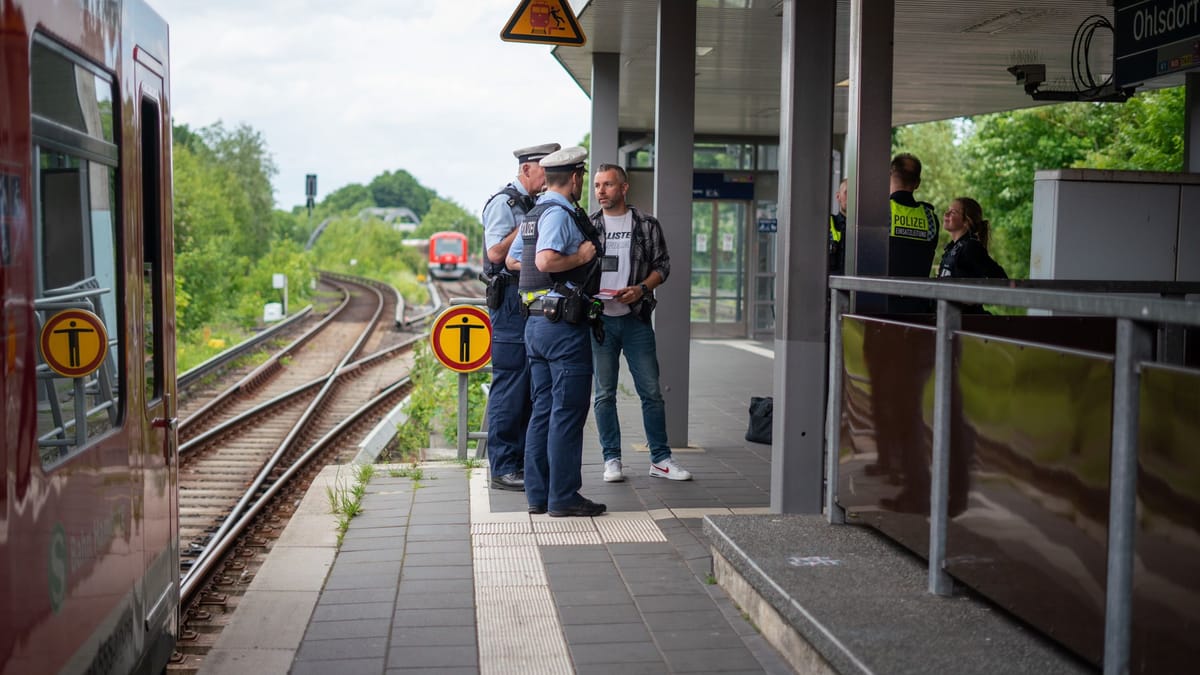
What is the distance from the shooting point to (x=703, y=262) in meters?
22.4

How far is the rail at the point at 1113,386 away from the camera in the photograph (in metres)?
3.16

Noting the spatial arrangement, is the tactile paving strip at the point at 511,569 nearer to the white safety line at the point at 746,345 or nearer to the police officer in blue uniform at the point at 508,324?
the police officer in blue uniform at the point at 508,324

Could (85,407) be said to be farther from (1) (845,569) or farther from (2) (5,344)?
(1) (845,569)

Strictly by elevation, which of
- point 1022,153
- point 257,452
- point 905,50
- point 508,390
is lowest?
point 257,452

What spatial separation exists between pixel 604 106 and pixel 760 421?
4.38 meters

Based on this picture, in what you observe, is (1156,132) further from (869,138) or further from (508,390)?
(869,138)

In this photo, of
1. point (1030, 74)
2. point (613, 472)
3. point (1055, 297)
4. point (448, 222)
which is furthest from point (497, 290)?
point (448, 222)

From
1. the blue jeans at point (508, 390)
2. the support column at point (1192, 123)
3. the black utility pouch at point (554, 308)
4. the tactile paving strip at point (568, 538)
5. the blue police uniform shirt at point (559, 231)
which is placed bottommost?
the tactile paving strip at point (568, 538)

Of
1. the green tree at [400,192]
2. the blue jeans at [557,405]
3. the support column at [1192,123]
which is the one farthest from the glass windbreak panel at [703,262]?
the green tree at [400,192]

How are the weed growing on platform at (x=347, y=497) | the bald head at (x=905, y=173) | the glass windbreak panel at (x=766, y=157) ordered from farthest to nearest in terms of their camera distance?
the glass windbreak panel at (x=766, y=157), the bald head at (x=905, y=173), the weed growing on platform at (x=347, y=497)

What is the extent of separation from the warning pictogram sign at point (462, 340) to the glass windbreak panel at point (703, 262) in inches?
529

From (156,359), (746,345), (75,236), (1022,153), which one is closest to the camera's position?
(75,236)

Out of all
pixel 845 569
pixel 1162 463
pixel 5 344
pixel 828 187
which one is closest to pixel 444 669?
pixel 845 569

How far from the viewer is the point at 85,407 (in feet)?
11.6
